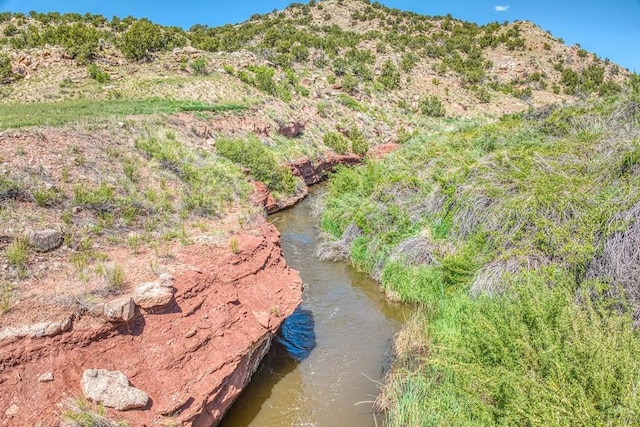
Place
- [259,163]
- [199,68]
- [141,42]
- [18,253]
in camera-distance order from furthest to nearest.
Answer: [141,42]
[199,68]
[259,163]
[18,253]

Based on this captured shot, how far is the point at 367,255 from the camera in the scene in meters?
11.8

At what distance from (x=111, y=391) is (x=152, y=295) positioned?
1333mm

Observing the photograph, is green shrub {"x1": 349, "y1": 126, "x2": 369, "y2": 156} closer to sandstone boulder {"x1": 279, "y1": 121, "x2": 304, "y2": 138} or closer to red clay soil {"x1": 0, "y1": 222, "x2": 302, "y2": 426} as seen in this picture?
sandstone boulder {"x1": 279, "y1": 121, "x2": 304, "y2": 138}

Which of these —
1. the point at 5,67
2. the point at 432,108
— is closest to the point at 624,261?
the point at 5,67

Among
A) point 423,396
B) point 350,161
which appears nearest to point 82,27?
point 350,161

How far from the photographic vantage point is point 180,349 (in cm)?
549

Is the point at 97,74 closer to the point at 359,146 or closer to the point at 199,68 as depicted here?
the point at 199,68

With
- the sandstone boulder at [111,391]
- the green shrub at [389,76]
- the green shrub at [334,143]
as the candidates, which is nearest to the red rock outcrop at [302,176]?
the green shrub at [334,143]

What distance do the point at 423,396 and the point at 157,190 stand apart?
8025 millimetres

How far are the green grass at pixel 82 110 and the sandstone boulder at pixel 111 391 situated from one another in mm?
9683

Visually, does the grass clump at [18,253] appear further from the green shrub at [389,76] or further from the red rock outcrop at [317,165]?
the green shrub at [389,76]

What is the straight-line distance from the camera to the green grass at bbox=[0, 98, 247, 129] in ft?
42.1

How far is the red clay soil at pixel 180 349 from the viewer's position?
449cm

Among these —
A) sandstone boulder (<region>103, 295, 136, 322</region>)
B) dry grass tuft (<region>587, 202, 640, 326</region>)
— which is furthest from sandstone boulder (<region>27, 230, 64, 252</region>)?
dry grass tuft (<region>587, 202, 640, 326</region>)
